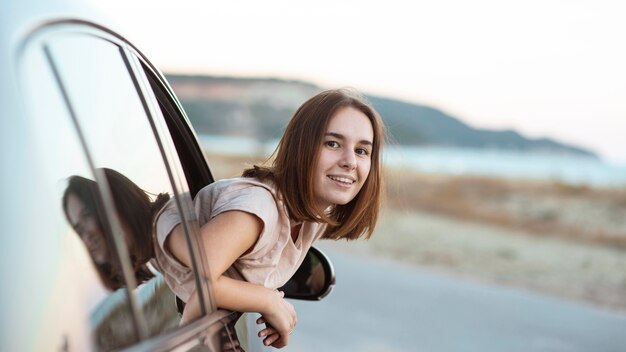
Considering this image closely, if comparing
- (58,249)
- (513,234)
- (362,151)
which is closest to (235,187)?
(362,151)

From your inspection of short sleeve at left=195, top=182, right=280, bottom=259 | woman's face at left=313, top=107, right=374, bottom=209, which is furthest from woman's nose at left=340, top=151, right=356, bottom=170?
short sleeve at left=195, top=182, right=280, bottom=259

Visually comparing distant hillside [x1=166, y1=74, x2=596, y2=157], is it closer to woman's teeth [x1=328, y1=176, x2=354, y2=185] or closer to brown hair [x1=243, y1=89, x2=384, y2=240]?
brown hair [x1=243, y1=89, x2=384, y2=240]

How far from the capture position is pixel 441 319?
10172mm

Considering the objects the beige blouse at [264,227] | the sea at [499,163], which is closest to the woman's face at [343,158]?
the beige blouse at [264,227]

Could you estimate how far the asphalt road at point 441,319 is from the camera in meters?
8.91

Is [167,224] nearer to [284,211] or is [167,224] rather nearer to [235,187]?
[235,187]

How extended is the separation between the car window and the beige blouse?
131 millimetres

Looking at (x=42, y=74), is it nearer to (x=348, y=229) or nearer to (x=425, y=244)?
(x=348, y=229)

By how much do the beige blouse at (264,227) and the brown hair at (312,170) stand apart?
71mm

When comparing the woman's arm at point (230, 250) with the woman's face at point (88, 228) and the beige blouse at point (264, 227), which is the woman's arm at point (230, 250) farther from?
the woman's face at point (88, 228)

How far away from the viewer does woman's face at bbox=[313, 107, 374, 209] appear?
2863 millimetres

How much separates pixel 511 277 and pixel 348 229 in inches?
435

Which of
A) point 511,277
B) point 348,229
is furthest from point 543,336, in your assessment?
point 348,229

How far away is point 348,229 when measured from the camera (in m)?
3.16
